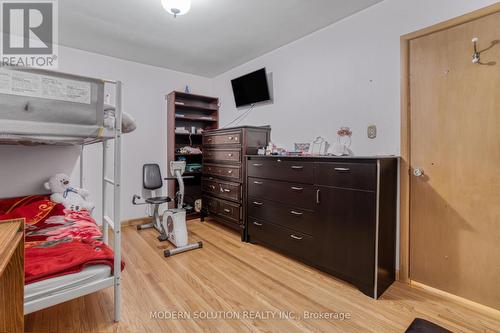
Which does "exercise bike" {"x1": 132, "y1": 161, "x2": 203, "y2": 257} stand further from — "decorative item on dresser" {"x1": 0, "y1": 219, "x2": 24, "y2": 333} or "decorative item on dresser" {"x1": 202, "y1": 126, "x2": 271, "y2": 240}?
"decorative item on dresser" {"x1": 0, "y1": 219, "x2": 24, "y2": 333}

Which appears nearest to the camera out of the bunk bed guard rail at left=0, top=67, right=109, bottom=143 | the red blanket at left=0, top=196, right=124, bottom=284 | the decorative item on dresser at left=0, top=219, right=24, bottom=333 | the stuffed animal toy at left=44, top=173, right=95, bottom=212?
the decorative item on dresser at left=0, top=219, right=24, bottom=333

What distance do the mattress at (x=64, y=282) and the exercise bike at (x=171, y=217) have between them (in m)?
1.08

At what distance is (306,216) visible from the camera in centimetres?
230

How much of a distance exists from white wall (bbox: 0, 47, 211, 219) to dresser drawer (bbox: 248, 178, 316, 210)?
1.88 m

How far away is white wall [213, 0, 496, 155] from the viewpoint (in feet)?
6.91

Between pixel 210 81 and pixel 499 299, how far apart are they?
178 inches

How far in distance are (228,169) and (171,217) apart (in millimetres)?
982

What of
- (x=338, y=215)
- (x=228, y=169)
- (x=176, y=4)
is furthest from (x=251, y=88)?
(x=338, y=215)

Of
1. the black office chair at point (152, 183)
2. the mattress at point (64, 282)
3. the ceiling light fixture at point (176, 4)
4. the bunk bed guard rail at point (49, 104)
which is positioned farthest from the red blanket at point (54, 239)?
the ceiling light fixture at point (176, 4)

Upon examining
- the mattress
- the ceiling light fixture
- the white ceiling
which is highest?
the white ceiling

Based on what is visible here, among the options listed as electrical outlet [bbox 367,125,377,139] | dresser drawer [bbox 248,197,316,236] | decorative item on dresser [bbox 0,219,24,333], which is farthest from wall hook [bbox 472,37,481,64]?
decorative item on dresser [bbox 0,219,24,333]

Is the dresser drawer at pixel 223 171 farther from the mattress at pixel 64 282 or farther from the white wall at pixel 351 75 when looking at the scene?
the mattress at pixel 64 282

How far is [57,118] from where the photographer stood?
1.35m

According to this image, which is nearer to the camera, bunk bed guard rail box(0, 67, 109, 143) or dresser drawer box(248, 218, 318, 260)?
bunk bed guard rail box(0, 67, 109, 143)
